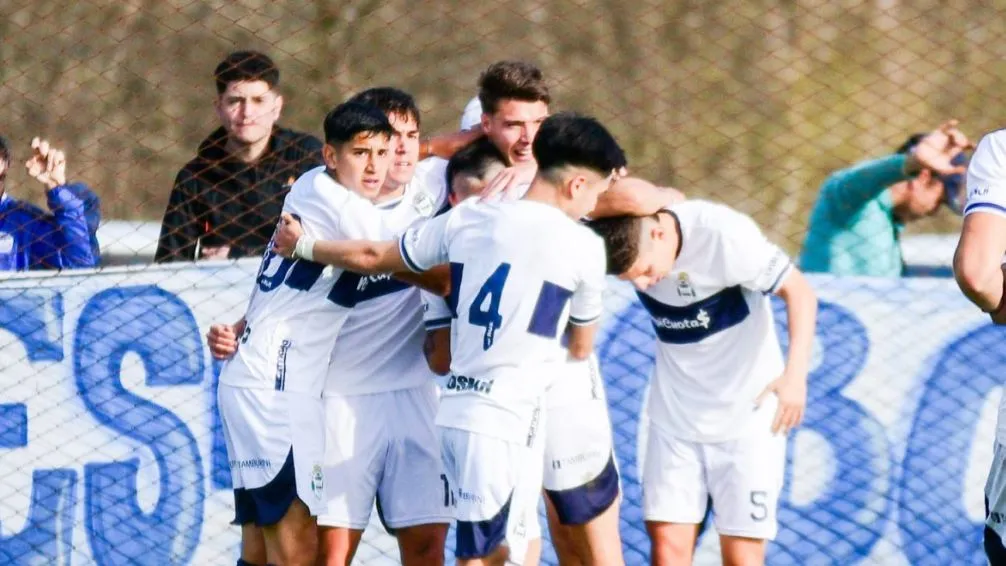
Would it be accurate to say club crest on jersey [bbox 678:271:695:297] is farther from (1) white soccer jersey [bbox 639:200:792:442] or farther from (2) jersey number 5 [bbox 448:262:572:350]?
(2) jersey number 5 [bbox 448:262:572:350]

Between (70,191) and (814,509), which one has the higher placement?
(70,191)

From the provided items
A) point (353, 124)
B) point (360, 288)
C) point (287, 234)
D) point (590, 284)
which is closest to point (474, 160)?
point (353, 124)

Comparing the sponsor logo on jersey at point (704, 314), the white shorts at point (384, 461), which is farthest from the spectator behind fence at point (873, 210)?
the white shorts at point (384, 461)

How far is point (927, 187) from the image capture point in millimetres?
6812

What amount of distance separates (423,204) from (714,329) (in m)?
1.02

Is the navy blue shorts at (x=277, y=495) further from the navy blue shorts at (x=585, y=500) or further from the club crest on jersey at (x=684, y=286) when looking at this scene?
the club crest on jersey at (x=684, y=286)

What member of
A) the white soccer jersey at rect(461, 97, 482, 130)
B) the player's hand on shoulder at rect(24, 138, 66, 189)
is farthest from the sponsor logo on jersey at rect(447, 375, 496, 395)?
the player's hand on shoulder at rect(24, 138, 66, 189)

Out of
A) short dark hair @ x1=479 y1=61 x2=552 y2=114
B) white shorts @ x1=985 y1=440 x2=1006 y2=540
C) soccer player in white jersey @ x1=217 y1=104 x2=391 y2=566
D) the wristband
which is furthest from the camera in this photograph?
short dark hair @ x1=479 y1=61 x2=552 y2=114

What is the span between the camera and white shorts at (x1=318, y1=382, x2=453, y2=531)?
5.34 m

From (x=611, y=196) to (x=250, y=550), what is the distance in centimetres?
167

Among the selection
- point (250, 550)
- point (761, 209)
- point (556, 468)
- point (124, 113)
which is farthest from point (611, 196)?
point (124, 113)

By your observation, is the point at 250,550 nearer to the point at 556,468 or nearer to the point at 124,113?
the point at 556,468

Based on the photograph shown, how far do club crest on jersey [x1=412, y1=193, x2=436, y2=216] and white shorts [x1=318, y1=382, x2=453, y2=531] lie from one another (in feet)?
1.95

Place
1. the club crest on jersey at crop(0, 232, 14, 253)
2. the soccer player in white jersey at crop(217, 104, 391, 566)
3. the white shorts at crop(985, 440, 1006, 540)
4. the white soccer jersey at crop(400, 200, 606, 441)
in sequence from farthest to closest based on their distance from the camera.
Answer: the club crest on jersey at crop(0, 232, 14, 253)
the soccer player in white jersey at crop(217, 104, 391, 566)
the white soccer jersey at crop(400, 200, 606, 441)
the white shorts at crop(985, 440, 1006, 540)
